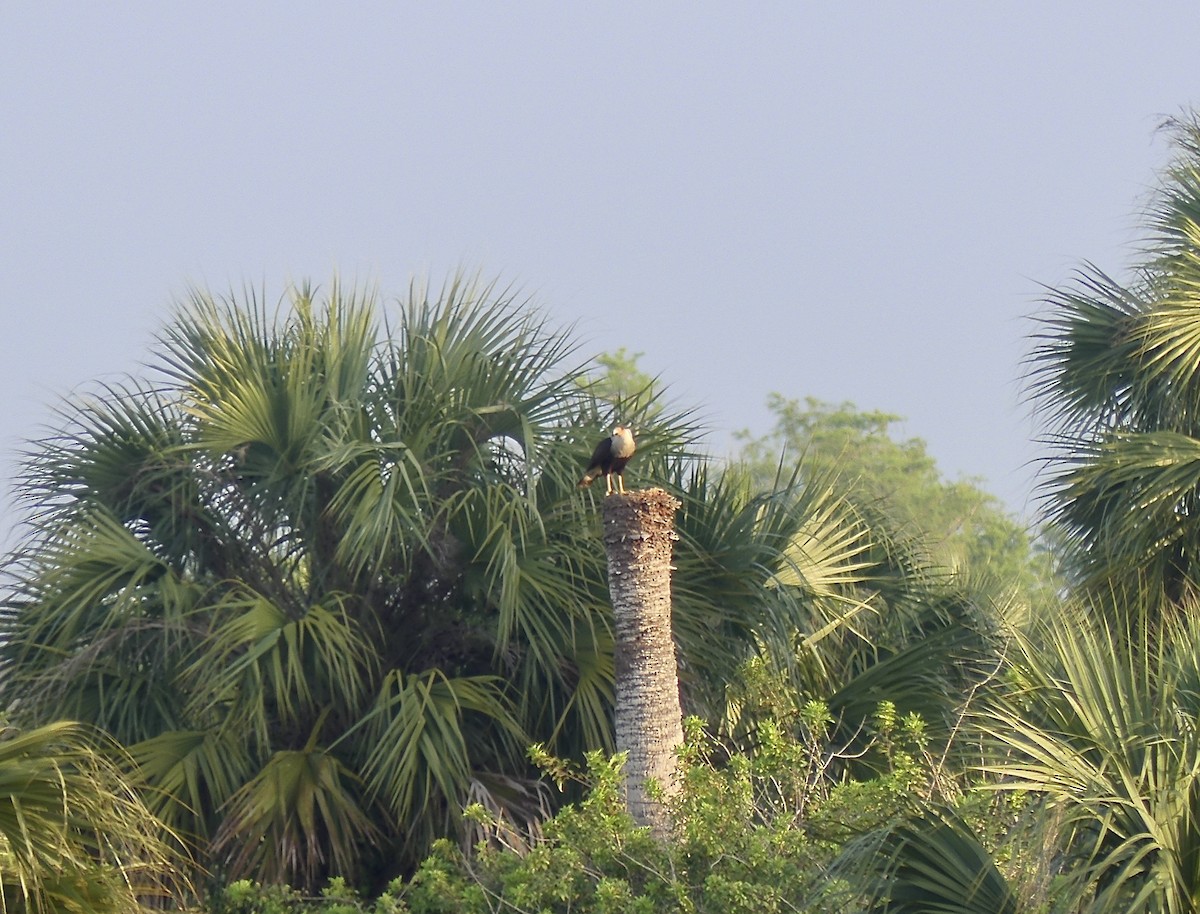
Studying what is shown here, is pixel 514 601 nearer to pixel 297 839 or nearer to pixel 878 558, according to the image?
pixel 297 839

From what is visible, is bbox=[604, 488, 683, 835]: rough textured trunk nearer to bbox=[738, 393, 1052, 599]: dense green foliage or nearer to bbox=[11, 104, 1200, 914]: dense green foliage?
bbox=[11, 104, 1200, 914]: dense green foliage

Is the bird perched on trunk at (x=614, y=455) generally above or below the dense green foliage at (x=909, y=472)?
below

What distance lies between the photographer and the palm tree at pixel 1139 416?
31.4ft

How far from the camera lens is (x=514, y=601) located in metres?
8.82

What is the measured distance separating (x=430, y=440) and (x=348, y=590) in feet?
2.98

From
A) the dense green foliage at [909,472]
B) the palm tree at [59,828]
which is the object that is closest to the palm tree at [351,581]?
the palm tree at [59,828]

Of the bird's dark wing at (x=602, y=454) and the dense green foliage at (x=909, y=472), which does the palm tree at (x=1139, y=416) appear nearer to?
the bird's dark wing at (x=602, y=454)

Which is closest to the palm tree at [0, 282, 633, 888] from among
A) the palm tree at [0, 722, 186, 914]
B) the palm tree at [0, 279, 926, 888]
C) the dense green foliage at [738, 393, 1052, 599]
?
the palm tree at [0, 279, 926, 888]

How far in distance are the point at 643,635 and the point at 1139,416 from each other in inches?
147

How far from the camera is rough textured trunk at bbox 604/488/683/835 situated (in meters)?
8.11

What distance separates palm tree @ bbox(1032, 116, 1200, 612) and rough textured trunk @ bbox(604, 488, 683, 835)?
8.80 feet

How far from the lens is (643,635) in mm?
8219

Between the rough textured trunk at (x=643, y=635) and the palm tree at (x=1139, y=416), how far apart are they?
2682mm

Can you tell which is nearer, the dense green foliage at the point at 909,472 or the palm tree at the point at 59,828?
the palm tree at the point at 59,828
